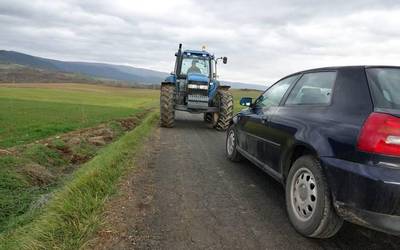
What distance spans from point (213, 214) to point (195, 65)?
35.3ft

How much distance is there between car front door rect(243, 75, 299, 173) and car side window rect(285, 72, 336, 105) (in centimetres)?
28

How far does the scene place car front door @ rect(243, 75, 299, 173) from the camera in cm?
513

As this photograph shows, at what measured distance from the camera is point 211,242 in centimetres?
358

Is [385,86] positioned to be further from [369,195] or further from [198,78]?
[198,78]

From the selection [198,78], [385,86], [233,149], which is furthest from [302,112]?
[198,78]

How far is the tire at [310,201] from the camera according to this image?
3500 mm

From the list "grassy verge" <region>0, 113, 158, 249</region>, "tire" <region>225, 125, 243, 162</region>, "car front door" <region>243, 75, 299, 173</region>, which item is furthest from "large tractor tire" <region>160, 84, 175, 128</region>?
"grassy verge" <region>0, 113, 158, 249</region>

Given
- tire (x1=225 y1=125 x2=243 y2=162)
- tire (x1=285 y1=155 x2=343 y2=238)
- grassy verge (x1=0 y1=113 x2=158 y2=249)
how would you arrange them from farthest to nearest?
tire (x1=225 y1=125 x2=243 y2=162)
tire (x1=285 y1=155 x2=343 y2=238)
grassy verge (x1=0 y1=113 x2=158 y2=249)

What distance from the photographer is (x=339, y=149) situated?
338 centimetres

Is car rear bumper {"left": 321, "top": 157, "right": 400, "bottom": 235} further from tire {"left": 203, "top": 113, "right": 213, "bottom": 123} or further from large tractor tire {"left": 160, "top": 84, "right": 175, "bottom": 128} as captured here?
tire {"left": 203, "top": 113, "right": 213, "bottom": 123}

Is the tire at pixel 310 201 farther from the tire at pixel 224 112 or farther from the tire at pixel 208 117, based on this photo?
the tire at pixel 208 117

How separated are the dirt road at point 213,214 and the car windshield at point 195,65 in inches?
319

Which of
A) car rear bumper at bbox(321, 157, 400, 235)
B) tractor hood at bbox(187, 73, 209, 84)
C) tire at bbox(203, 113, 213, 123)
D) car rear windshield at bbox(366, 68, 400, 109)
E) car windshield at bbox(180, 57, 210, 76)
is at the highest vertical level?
car windshield at bbox(180, 57, 210, 76)

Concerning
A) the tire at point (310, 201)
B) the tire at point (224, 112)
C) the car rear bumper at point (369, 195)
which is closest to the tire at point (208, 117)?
the tire at point (224, 112)
